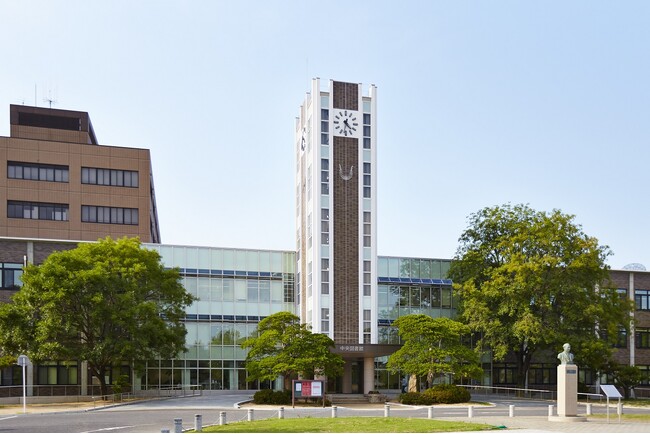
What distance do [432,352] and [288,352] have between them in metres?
9.12

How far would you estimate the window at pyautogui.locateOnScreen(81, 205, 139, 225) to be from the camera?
79.5m

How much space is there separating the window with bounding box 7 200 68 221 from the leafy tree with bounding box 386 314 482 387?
136ft

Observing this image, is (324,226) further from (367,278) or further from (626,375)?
(626,375)

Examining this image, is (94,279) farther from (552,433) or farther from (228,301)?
(552,433)

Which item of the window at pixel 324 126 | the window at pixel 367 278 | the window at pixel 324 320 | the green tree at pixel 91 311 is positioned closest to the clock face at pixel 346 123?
the window at pixel 324 126

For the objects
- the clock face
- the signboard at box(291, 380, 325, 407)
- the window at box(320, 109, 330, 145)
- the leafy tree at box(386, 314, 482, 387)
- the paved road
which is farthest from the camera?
the clock face

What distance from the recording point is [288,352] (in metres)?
49.6

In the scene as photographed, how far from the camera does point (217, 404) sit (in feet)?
157

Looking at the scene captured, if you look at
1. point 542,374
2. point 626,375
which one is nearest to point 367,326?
point 542,374

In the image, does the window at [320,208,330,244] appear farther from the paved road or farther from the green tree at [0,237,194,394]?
the paved road

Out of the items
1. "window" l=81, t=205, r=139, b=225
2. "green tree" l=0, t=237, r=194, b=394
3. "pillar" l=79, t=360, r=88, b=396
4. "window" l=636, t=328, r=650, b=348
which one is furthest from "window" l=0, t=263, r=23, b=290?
"window" l=636, t=328, r=650, b=348

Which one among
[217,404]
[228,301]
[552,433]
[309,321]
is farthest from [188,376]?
[552,433]

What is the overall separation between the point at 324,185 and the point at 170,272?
42.4 ft

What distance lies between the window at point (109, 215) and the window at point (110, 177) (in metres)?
2.53
